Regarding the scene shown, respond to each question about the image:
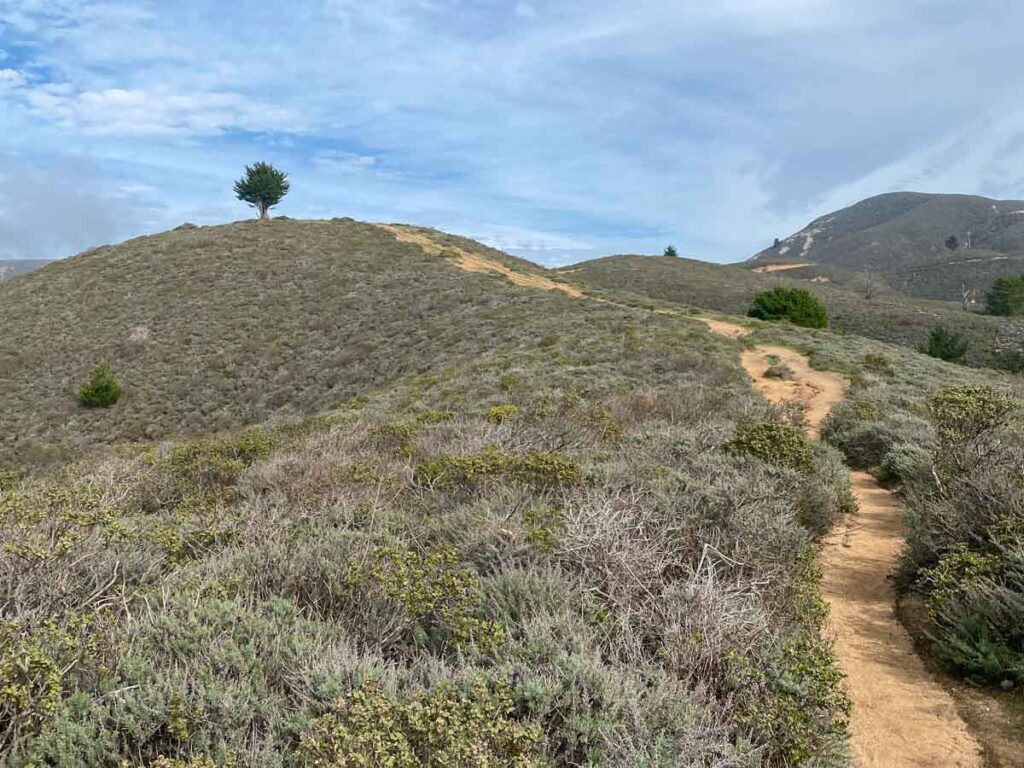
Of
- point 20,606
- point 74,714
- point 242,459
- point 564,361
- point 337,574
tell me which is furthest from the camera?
point 564,361

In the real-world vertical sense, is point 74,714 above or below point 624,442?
below

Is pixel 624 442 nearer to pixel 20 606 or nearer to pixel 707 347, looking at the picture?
pixel 20 606

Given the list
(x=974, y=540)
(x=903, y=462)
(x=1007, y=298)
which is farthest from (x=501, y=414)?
(x=1007, y=298)

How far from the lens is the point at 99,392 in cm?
2234

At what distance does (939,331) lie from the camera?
30828 mm

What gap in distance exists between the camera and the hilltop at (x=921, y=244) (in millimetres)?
81750

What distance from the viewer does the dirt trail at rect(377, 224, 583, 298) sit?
3531 cm

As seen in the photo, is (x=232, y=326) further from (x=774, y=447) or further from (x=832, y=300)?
(x=832, y=300)

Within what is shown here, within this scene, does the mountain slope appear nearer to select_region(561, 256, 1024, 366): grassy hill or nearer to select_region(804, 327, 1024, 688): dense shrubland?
select_region(561, 256, 1024, 366): grassy hill

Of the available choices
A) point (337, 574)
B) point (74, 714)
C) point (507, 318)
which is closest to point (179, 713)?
point (74, 714)

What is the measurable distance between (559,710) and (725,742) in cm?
75

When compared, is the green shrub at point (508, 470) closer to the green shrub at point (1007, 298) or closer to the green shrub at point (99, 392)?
the green shrub at point (99, 392)

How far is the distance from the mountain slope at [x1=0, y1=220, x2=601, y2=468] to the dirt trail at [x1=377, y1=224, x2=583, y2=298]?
2.31 feet

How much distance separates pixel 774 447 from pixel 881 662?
3.00 m
